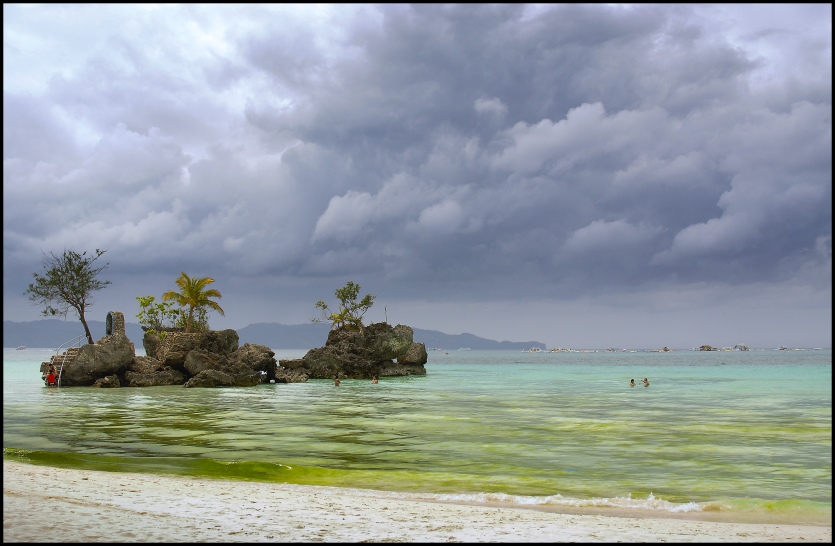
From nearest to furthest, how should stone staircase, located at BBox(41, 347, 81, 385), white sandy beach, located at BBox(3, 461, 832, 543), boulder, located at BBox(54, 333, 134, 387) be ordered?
white sandy beach, located at BBox(3, 461, 832, 543)
stone staircase, located at BBox(41, 347, 81, 385)
boulder, located at BBox(54, 333, 134, 387)

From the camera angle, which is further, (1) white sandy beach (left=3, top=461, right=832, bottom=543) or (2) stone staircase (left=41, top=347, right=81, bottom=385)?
(2) stone staircase (left=41, top=347, right=81, bottom=385)

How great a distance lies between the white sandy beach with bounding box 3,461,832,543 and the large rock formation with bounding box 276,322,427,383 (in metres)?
53.9

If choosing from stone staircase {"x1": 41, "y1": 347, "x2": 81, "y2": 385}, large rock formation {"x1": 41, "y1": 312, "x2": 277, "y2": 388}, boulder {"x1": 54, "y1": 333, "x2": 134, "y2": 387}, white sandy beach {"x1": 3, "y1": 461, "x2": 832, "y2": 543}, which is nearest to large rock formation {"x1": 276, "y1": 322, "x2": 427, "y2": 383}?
large rock formation {"x1": 41, "y1": 312, "x2": 277, "y2": 388}

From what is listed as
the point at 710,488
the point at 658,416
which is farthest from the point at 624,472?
the point at 658,416

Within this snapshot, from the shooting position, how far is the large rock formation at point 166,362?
48.8m

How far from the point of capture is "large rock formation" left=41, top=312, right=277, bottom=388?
4878 cm

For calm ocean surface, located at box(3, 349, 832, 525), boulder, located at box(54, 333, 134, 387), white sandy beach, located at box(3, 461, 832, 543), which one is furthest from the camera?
boulder, located at box(54, 333, 134, 387)

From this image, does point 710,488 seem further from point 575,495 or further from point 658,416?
point 658,416

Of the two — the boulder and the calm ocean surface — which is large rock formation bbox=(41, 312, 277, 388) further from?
the calm ocean surface

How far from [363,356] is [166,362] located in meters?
23.0

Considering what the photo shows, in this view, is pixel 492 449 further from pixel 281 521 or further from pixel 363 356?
pixel 363 356

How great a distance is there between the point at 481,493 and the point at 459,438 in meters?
8.83

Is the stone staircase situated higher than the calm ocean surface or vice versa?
the stone staircase

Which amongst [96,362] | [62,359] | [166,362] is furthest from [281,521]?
[166,362]
